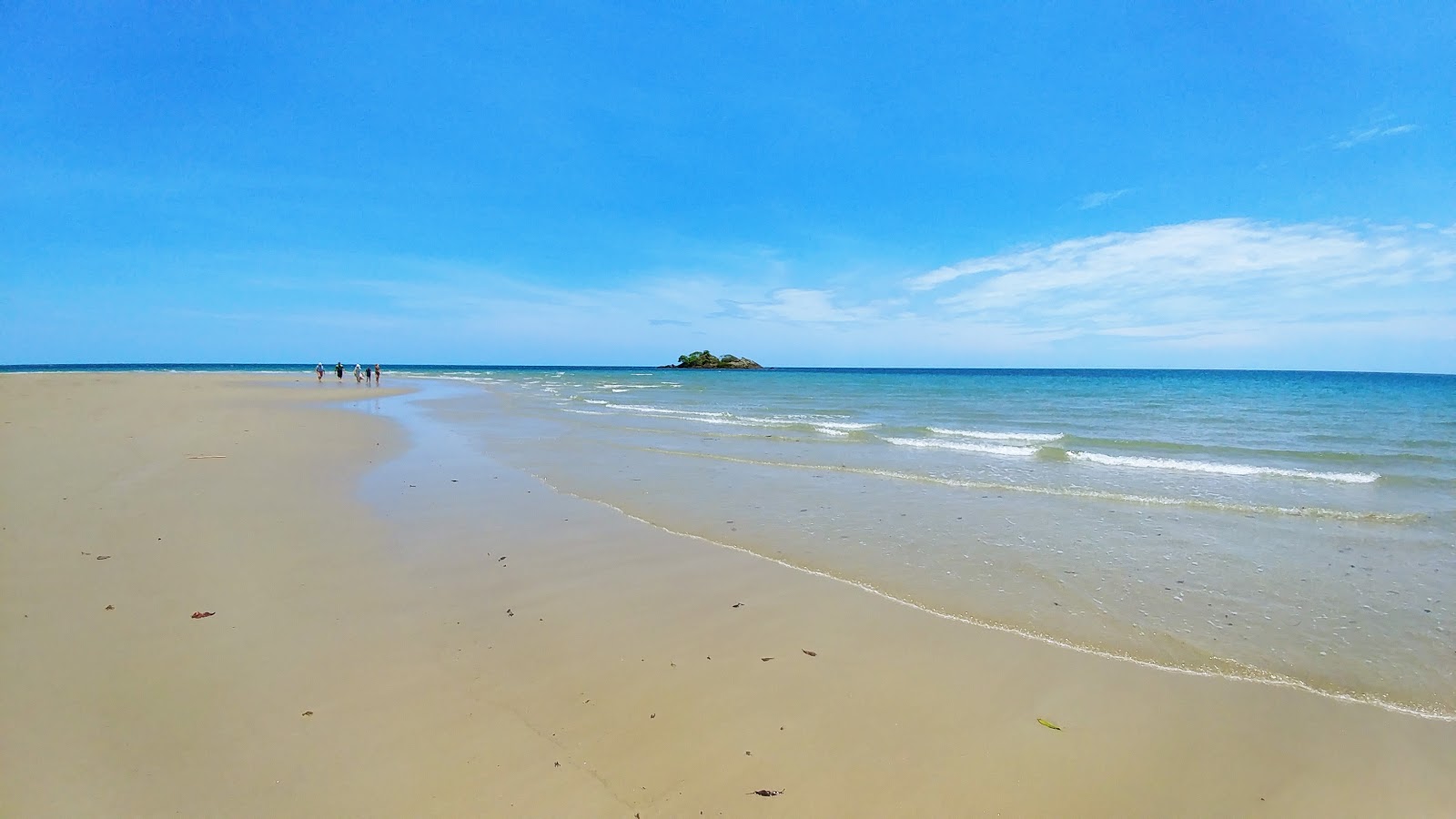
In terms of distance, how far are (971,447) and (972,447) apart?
0.09 feet

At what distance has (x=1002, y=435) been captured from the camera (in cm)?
1745

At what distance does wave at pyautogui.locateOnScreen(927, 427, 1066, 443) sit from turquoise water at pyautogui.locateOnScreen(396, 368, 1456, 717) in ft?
0.59

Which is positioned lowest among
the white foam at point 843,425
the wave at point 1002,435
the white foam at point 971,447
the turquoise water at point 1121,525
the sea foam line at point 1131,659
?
the sea foam line at point 1131,659

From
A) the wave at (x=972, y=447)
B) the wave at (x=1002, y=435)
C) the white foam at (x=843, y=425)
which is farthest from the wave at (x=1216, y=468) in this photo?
the white foam at (x=843, y=425)

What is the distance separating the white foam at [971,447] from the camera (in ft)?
46.6

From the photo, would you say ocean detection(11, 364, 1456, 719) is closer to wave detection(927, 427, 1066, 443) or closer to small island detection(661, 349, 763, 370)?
wave detection(927, 427, 1066, 443)

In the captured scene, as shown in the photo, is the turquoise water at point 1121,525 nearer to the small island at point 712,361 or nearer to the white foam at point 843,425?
the white foam at point 843,425

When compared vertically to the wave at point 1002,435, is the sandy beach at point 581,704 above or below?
below

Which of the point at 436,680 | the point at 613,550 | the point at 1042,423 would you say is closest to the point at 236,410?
the point at 613,550

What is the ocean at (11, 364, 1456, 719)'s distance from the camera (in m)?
4.59

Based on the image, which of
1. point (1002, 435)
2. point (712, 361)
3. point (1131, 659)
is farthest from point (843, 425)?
point (712, 361)

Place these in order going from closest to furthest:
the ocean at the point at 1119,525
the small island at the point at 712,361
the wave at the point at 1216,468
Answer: the ocean at the point at 1119,525 → the wave at the point at 1216,468 → the small island at the point at 712,361

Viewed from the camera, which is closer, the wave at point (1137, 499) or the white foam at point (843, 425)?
the wave at point (1137, 499)

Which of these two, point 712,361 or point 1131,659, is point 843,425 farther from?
point 712,361
